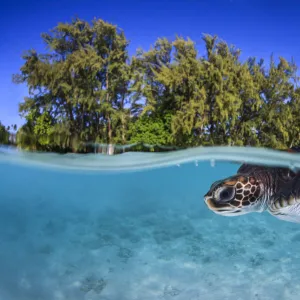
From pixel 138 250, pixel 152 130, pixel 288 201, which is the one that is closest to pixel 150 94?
pixel 152 130

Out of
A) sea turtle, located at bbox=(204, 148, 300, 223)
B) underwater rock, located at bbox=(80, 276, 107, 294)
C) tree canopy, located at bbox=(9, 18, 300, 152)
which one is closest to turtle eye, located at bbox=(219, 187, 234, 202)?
sea turtle, located at bbox=(204, 148, 300, 223)

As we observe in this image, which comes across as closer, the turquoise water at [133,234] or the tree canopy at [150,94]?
the turquoise water at [133,234]

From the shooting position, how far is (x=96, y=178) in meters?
11.2

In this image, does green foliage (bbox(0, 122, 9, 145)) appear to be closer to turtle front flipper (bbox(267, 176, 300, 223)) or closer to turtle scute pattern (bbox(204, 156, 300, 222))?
turtle scute pattern (bbox(204, 156, 300, 222))

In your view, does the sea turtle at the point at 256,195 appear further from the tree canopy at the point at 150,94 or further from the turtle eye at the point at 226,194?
the tree canopy at the point at 150,94

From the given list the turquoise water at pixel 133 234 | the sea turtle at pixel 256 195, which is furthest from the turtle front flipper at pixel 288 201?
the turquoise water at pixel 133 234

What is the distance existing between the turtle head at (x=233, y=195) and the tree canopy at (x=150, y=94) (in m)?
18.4

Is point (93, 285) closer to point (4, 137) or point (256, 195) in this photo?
point (256, 195)

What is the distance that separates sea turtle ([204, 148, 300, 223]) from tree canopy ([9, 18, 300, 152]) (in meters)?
18.3

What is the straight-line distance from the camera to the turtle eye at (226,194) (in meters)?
4.02

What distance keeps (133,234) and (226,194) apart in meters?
4.58

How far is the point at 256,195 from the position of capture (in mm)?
4125

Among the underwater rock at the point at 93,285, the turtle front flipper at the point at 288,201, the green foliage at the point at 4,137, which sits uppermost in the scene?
the green foliage at the point at 4,137

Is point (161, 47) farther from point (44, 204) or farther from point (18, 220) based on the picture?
point (18, 220)
